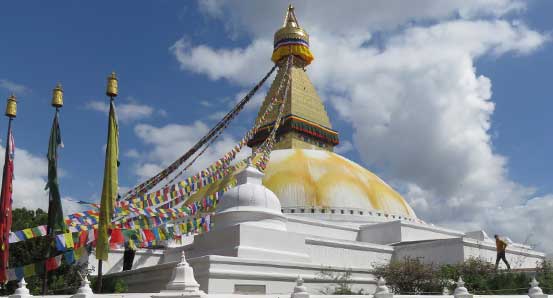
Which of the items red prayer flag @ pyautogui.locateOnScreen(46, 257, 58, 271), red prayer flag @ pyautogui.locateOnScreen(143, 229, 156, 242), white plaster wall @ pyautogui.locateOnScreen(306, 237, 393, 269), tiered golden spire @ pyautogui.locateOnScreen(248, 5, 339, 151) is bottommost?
red prayer flag @ pyautogui.locateOnScreen(46, 257, 58, 271)

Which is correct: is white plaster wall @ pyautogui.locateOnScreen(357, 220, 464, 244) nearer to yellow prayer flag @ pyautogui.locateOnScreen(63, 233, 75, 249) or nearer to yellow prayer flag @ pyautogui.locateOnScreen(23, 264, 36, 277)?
yellow prayer flag @ pyautogui.locateOnScreen(63, 233, 75, 249)

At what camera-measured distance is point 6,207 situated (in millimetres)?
18625

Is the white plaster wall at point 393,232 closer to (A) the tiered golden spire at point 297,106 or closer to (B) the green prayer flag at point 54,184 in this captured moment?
(A) the tiered golden spire at point 297,106

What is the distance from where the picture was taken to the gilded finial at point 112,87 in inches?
714

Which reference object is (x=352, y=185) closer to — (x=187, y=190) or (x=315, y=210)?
(x=315, y=210)

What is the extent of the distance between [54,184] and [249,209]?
7662mm

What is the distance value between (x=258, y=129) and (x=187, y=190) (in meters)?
15.4

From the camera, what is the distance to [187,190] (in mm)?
27250

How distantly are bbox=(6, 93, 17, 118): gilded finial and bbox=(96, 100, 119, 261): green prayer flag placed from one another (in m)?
3.94

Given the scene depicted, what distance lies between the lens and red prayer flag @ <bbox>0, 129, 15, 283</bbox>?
60.2 ft

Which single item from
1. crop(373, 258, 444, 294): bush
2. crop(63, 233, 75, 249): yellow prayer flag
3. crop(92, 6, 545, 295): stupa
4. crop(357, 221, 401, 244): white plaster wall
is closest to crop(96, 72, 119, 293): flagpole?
crop(63, 233, 75, 249): yellow prayer flag

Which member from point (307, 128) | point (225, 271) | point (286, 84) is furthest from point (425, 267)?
point (286, 84)

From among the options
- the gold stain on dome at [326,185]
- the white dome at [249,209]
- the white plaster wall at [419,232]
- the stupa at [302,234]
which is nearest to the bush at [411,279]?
the stupa at [302,234]

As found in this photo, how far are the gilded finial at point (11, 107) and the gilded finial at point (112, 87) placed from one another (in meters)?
3.80
